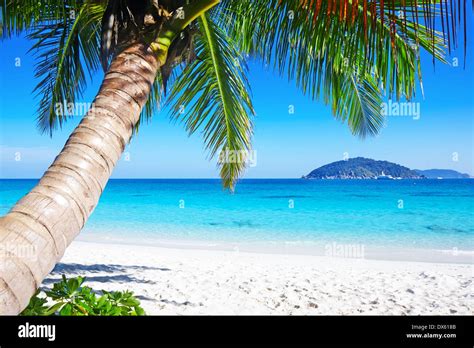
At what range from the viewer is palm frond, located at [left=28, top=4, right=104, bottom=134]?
17.6 feet

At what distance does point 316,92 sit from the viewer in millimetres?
5754

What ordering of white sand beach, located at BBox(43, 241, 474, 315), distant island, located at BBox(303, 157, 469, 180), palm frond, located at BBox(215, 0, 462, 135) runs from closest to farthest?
palm frond, located at BBox(215, 0, 462, 135) < white sand beach, located at BBox(43, 241, 474, 315) < distant island, located at BBox(303, 157, 469, 180)

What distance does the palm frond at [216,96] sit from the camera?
5836 mm

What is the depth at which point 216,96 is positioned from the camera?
6.27 m

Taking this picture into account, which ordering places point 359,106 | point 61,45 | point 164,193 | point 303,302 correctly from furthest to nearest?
1. point 164,193
2. point 359,106
3. point 303,302
4. point 61,45

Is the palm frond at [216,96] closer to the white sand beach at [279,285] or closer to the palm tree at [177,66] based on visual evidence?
the palm tree at [177,66]

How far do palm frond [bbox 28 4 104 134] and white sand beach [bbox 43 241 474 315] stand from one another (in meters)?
2.70

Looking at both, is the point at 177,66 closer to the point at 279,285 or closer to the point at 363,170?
the point at 279,285

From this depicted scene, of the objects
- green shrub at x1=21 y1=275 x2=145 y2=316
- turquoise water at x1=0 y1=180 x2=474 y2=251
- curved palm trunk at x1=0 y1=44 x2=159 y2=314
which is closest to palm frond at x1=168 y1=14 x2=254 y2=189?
curved palm trunk at x1=0 y1=44 x2=159 y2=314

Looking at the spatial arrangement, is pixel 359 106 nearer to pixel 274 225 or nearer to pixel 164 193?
pixel 274 225

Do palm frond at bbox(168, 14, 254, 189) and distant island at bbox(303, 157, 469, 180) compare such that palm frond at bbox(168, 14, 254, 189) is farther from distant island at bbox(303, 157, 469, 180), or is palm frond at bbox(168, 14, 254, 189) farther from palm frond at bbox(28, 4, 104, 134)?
distant island at bbox(303, 157, 469, 180)

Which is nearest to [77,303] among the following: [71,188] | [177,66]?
[71,188]
